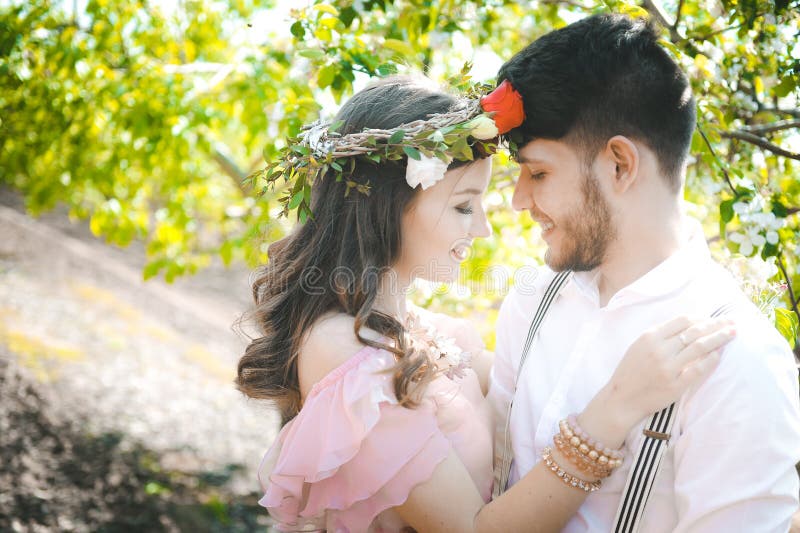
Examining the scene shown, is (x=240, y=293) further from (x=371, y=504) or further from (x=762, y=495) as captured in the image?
(x=762, y=495)

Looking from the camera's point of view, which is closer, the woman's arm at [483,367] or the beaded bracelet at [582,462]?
the beaded bracelet at [582,462]

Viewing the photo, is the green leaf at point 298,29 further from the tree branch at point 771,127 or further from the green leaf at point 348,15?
the tree branch at point 771,127

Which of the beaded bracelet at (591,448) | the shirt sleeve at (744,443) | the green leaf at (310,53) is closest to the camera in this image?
the shirt sleeve at (744,443)

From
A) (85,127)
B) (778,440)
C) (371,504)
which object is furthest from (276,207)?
(778,440)

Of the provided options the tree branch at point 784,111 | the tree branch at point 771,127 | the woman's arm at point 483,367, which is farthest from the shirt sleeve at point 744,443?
the tree branch at point 784,111

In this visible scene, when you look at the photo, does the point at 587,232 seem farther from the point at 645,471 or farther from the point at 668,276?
the point at 645,471

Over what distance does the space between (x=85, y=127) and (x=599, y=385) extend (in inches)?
120

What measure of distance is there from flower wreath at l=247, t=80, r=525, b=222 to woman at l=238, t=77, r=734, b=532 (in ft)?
0.05

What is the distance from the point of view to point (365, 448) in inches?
75.8

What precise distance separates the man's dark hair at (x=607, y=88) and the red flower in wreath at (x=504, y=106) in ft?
0.16

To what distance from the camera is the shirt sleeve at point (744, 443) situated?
5.22ft

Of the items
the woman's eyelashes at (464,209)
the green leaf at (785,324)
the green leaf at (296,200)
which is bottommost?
the green leaf at (785,324)

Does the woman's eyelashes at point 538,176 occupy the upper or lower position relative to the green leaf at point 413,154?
lower

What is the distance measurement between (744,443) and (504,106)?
1101mm
